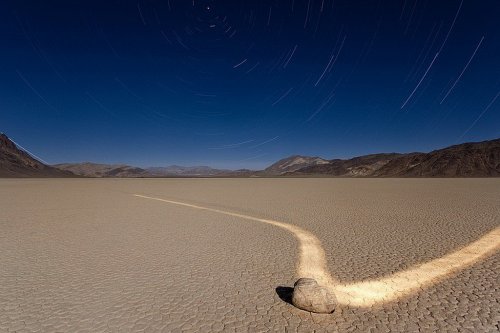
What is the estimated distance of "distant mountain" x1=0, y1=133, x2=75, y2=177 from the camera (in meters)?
105

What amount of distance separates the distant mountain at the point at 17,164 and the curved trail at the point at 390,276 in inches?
4685

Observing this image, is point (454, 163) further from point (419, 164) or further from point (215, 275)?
point (215, 275)

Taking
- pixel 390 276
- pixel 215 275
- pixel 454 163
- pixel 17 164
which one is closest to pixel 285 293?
pixel 215 275

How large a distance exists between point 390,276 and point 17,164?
13634cm

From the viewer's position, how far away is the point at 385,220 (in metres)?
11.4

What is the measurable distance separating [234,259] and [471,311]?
158 inches

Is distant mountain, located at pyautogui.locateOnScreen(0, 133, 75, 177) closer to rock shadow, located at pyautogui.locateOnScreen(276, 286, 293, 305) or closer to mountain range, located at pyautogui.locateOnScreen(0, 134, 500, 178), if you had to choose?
mountain range, located at pyautogui.locateOnScreen(0, 134, 500, 178)

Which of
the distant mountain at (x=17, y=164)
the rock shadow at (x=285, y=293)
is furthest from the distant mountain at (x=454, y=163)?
the distant mountain at (x=17, y=164)

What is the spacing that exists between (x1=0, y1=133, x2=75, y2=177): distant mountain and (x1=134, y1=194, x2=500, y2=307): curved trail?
119006 millimetres

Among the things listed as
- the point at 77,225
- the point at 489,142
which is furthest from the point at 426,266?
the point at 489,142

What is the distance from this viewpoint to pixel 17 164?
372ft

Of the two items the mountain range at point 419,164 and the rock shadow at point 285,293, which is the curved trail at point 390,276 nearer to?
the rock shadow at point 285,293

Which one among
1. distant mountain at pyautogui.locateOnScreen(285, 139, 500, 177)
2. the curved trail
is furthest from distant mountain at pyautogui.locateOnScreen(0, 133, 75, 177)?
distant mountain at pyautogui.locateOnScreen(285, 139, 500, 177)

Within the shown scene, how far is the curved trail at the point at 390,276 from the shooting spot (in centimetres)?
472
